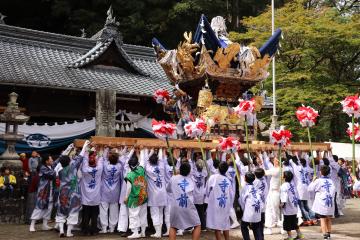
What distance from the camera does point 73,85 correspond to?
52.1 ft

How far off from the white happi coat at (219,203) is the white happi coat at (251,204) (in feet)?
0.92

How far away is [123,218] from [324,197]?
445 cm

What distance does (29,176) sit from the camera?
444 inches

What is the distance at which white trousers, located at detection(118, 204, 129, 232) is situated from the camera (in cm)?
933

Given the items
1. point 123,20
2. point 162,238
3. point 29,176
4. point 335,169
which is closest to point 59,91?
point 29,176

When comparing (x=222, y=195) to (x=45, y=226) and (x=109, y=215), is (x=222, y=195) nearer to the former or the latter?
(x=109, y=215)

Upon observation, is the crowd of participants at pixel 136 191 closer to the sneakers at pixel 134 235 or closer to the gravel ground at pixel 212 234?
the sneakers at pixel 134 235

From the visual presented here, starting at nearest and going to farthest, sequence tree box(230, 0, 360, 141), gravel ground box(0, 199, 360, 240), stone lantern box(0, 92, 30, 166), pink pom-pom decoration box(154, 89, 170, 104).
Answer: gravel ground box(0, 199, 360, 240) < stone lantern box(0, 92, 30, 166) < pink pom-pom decoration box(154, 89, 170, 104) < tree box(230, 0, 360, 141)

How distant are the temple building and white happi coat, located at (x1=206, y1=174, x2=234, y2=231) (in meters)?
5.66

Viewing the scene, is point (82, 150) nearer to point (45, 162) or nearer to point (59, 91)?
point (45, 162)

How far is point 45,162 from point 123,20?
19.5 meters

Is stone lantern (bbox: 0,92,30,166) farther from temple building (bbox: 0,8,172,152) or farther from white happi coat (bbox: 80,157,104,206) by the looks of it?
white happi coat (bbox: 80,157,104,206)

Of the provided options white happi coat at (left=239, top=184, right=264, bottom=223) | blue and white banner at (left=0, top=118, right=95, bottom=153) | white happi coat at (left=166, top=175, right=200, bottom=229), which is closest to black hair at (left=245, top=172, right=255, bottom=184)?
white happi coat at (left=239, top=184, right=264, bottom=223)

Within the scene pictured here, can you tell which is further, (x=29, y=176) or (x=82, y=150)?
(x=29, y=176)
